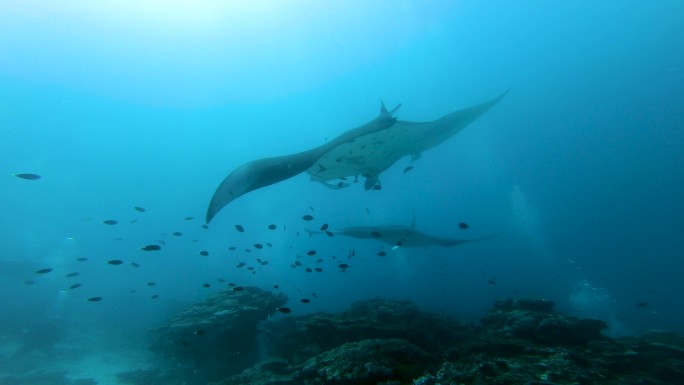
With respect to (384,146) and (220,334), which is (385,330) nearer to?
(384,146)

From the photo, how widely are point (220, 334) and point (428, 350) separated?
8445 millimetres

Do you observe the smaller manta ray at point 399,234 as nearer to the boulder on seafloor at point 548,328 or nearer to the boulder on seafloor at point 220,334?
the boulder on seafloor at point 220,334

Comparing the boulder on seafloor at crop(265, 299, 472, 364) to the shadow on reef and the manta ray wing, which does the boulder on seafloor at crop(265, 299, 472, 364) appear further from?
the manta ray wing

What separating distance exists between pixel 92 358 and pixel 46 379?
5.81 meters

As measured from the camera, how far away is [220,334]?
546 inches

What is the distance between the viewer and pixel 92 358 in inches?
1003

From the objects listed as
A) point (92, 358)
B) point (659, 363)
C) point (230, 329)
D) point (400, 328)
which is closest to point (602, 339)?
point (659, 363)

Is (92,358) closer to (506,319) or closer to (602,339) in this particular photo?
(506,319)

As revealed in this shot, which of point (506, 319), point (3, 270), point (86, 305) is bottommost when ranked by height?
point (86, 305)

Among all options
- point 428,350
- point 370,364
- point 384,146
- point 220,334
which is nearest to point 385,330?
point 428,350

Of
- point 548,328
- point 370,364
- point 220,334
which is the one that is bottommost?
point 220,334

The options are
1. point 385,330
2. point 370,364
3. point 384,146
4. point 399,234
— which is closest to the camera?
point 370,364

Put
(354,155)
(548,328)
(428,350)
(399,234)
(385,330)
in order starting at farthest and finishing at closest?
(399,234), (354,155), (385,330), (428,350), (548,328)

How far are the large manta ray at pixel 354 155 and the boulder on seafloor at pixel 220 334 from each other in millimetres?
6670
